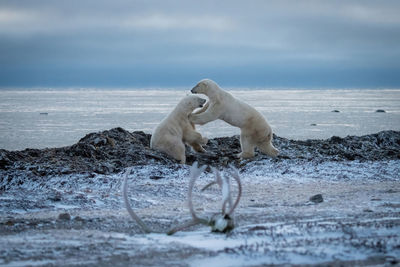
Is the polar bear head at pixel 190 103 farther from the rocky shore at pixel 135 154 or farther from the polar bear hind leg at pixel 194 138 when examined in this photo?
the rocky shore at pixel 135 154

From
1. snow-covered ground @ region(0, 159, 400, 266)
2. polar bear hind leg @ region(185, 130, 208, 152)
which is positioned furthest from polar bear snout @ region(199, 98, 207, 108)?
snow-covered ground @ region(0, 159, 400, 266)

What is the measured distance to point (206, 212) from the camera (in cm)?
628

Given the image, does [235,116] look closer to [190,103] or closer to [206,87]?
[206,87]

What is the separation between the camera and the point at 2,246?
4621 mm

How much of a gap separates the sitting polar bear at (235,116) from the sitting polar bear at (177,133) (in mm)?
176

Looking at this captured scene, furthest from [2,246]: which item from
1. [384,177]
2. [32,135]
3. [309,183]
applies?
[32,135]

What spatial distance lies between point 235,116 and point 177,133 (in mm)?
1197

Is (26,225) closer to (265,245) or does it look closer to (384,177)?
(265,245)

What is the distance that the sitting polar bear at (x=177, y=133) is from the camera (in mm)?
10070

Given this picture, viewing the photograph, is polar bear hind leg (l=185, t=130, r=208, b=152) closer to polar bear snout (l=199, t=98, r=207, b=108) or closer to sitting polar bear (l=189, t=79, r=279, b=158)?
sitting polar bear (l=189, t=79, r=279, b=158)

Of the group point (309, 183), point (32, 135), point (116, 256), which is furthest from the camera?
point (32, 135)

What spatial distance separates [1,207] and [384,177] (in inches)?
243

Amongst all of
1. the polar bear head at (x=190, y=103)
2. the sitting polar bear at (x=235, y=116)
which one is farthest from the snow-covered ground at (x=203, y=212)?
the polar bear head at (x=190, y=103)

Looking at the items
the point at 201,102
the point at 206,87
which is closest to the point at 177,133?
the point at 201,102
